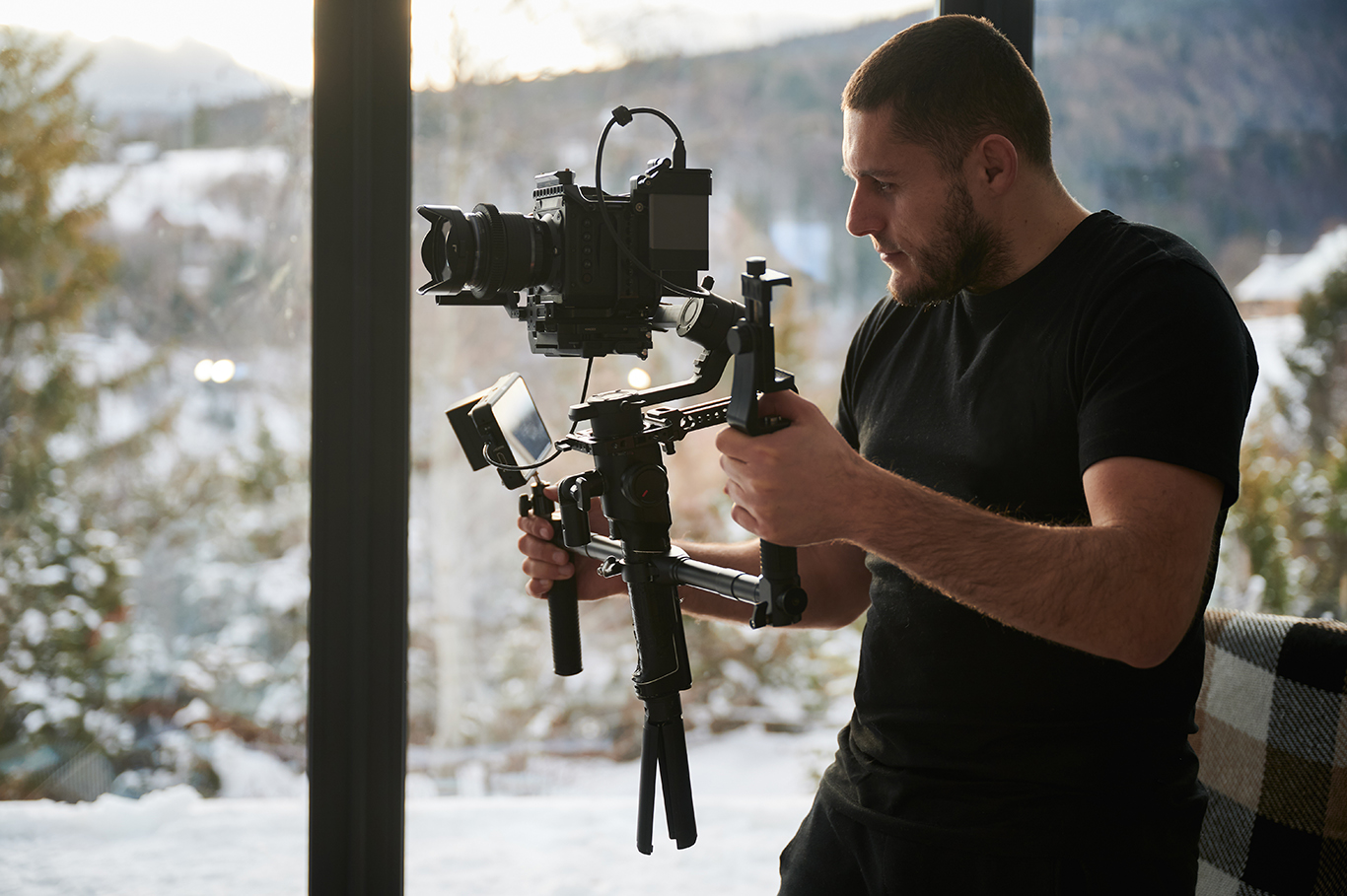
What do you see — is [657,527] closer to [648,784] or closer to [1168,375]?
[648,784]

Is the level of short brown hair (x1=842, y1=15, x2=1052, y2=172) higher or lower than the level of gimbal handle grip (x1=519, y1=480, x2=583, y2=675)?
higher

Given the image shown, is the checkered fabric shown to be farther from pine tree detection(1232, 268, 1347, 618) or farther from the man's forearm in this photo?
pine tree detection(1232, 268, 1347, 618)

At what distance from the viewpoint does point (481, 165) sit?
171cm

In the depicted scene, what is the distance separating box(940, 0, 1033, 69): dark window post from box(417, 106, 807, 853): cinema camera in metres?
0.83

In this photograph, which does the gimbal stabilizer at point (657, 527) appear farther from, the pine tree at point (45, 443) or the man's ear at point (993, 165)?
the pine tree at point (45, 443)

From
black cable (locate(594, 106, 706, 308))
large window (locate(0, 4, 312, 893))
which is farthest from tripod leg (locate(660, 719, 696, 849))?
large window (locate(0, 4, 312, 893))

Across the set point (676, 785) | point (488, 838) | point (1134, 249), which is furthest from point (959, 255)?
point (488, 838)

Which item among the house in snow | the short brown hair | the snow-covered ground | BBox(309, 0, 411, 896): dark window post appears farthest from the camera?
the house in snow

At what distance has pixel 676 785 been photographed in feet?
2.94

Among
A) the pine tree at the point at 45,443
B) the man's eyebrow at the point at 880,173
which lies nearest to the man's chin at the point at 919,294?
the man's eyebrow at the point at 880,173

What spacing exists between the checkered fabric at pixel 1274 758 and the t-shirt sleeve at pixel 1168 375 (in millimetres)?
416

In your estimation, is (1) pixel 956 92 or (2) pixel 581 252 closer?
(2) pixel 581 252

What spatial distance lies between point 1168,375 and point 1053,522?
20 cm

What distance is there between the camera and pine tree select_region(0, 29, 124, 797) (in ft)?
4.90
